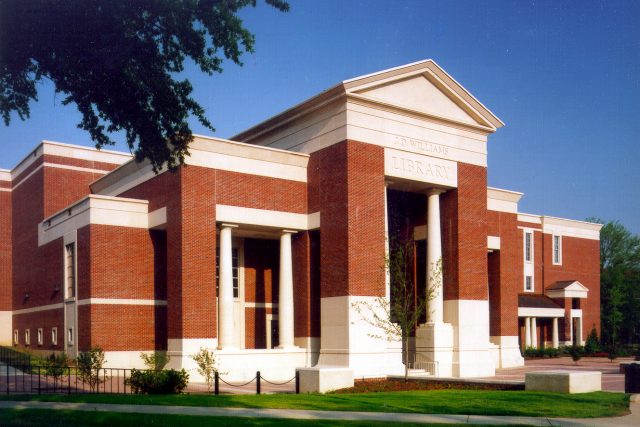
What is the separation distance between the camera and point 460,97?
3722 centimetres

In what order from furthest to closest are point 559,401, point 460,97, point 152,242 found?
point 460,97 → point 152,242 → point 559,401

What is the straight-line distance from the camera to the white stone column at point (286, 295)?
34125 mm

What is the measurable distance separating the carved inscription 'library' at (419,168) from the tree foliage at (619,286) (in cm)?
3812

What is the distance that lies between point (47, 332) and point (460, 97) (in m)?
26.3

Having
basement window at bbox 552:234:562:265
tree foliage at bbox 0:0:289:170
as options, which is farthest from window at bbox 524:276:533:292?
tree foliage at bbox 0:0:289:170

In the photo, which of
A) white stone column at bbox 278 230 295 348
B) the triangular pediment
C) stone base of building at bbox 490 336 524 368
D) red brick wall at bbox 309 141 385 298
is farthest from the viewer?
stone base of building at bbox 490 336 524 368

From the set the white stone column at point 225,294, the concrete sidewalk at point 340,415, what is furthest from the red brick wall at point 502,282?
the concrete sidewalk at point 340,415

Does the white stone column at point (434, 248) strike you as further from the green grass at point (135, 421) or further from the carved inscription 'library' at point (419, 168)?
the green grass at point (135, 421)

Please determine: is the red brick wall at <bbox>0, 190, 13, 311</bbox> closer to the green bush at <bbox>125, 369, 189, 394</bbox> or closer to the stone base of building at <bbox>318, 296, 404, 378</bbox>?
the stone base of building at <bbox>318, 296, 404, 378</bbox>

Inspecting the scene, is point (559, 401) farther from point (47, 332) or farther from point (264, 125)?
point (47, 332)

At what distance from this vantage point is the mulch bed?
78.8ft

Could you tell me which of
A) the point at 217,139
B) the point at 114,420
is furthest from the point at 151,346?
the point at 114,420

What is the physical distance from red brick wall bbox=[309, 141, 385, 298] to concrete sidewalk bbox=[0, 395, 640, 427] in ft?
51.3

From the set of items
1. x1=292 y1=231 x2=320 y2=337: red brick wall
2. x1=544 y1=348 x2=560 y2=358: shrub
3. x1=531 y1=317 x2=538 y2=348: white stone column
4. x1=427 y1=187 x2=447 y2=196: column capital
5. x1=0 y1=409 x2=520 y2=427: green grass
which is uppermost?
x1=427 y1=187 x2=447 y2=196: column capital
